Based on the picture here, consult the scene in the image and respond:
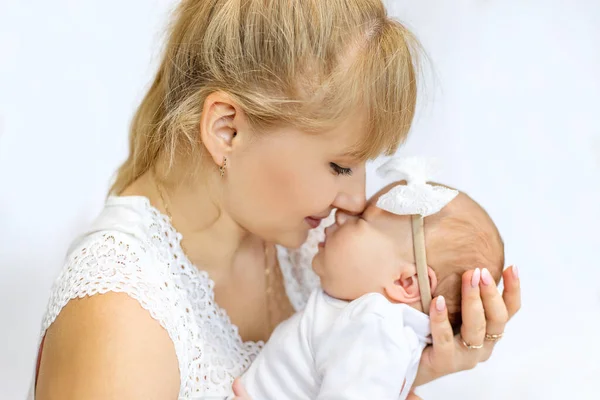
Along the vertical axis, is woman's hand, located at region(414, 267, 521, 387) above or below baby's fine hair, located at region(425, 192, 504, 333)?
below

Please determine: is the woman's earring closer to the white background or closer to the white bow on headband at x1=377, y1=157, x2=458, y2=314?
the white bow on headband at x1=377, y1=157, x2=458, y2=314

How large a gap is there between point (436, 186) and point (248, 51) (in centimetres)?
40

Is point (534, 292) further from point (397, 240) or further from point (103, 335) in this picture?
point (103, 335)

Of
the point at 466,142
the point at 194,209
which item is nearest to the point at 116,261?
the point at 194,209

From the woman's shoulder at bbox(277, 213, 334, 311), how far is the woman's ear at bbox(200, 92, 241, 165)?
445 mm

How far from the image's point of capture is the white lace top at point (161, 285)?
1.31 m

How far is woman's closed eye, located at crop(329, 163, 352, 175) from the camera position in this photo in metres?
1.40

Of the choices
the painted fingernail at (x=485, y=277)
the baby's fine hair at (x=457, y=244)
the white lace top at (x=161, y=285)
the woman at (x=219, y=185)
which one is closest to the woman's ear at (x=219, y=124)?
the woman at (x=219, y=185)

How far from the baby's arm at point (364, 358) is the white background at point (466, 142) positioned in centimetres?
71

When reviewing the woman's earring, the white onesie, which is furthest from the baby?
the woman's earring

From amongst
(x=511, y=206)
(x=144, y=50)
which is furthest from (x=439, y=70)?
(x=144, y=50)

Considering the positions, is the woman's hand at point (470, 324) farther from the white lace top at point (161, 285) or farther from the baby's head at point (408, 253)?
the white lace top at point (161, 285)

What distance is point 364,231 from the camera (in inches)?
57.1

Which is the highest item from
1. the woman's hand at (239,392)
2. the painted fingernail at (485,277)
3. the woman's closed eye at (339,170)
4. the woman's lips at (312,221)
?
→ the woman's closed eye at (339,170)
